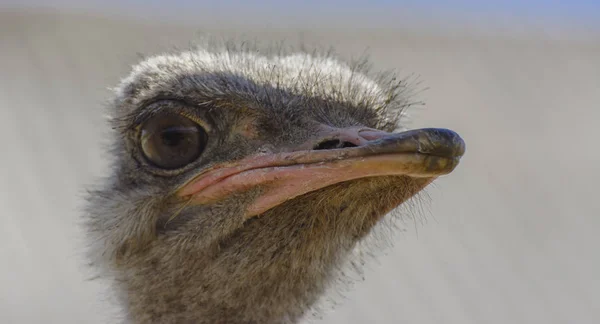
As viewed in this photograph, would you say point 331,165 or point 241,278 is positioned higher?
point 331,165

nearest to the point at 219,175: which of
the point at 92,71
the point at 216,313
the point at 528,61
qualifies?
the point at 216,313

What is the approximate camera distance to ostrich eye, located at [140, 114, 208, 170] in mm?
2115

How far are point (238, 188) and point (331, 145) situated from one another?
250mm

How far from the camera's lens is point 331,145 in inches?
74.8

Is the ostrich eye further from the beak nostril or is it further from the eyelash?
the beak nostril

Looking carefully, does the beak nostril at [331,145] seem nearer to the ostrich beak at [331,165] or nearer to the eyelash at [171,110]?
the ostrich beak at [331,165]

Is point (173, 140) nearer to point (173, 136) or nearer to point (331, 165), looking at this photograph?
point (173, 136)

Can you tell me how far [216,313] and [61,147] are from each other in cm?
357

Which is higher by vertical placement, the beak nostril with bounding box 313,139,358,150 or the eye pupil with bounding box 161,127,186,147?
the beak nostril with bounding box 313,139,358,150

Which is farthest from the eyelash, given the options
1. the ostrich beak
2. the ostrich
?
the ostrich beak

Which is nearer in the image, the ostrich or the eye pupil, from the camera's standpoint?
the ostrich

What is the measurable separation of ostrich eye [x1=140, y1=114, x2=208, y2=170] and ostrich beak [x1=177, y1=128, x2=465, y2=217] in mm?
65

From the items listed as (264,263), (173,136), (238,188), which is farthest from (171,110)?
(264,263)

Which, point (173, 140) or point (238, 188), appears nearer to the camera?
point (238, 188)
